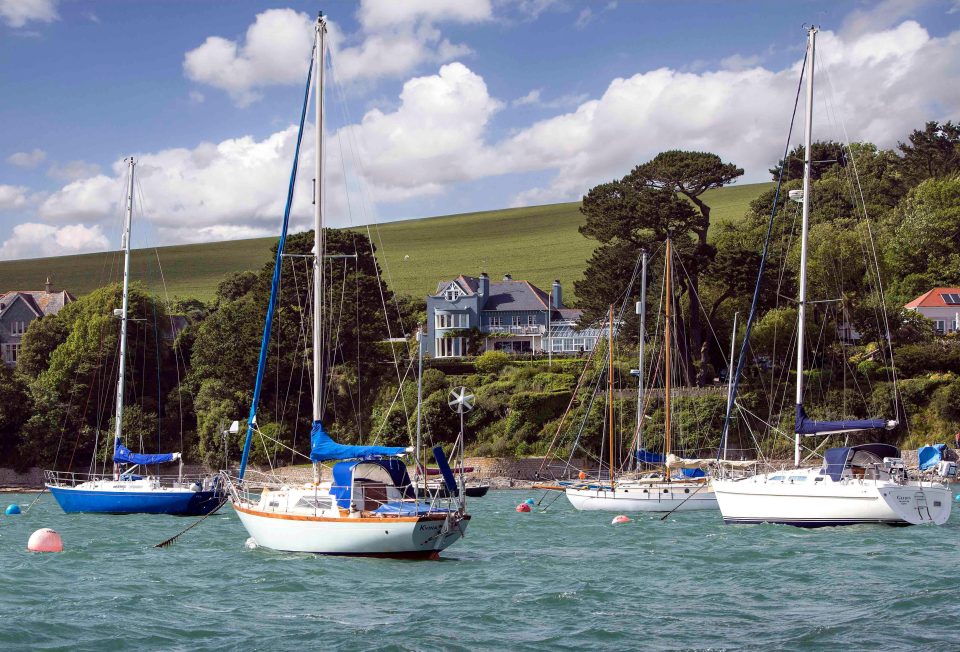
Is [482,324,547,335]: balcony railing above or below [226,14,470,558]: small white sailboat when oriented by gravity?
above

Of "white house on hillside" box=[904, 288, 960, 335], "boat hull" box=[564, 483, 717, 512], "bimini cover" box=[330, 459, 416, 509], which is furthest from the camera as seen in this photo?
"white house on hillside" box=[904, 288, 960, 335]

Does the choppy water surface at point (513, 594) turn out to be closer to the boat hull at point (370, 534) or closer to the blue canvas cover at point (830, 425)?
the boat hull at point (370, 534)

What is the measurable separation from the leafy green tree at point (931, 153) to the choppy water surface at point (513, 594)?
84280 millimetres

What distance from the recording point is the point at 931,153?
113500mm

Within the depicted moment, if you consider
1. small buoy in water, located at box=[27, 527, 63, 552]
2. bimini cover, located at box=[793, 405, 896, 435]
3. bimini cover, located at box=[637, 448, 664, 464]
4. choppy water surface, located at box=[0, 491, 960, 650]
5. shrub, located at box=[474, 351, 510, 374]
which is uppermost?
shrub, located at box=[474, 351, 510, 374]

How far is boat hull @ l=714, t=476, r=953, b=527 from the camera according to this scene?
116 feet

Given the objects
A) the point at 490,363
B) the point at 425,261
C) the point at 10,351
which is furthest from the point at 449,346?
the point at 425,261

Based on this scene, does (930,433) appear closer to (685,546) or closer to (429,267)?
(685,546)

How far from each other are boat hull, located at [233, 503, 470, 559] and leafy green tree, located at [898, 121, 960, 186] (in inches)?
3731

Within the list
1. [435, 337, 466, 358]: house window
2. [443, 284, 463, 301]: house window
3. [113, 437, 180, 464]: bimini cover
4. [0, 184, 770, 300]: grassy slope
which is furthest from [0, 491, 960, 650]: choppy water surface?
[0, 184, 770, 300]: grassy slope

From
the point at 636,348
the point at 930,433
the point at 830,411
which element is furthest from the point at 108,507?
the point at 930,433

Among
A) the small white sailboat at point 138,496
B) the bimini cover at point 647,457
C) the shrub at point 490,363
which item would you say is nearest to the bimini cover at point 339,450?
the small white sailboat at point 138,496

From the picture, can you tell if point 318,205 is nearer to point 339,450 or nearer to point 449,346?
point 339,450

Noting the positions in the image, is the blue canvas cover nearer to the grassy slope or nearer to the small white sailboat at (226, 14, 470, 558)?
the small white sailboat at (226, 14, 470, 558)
